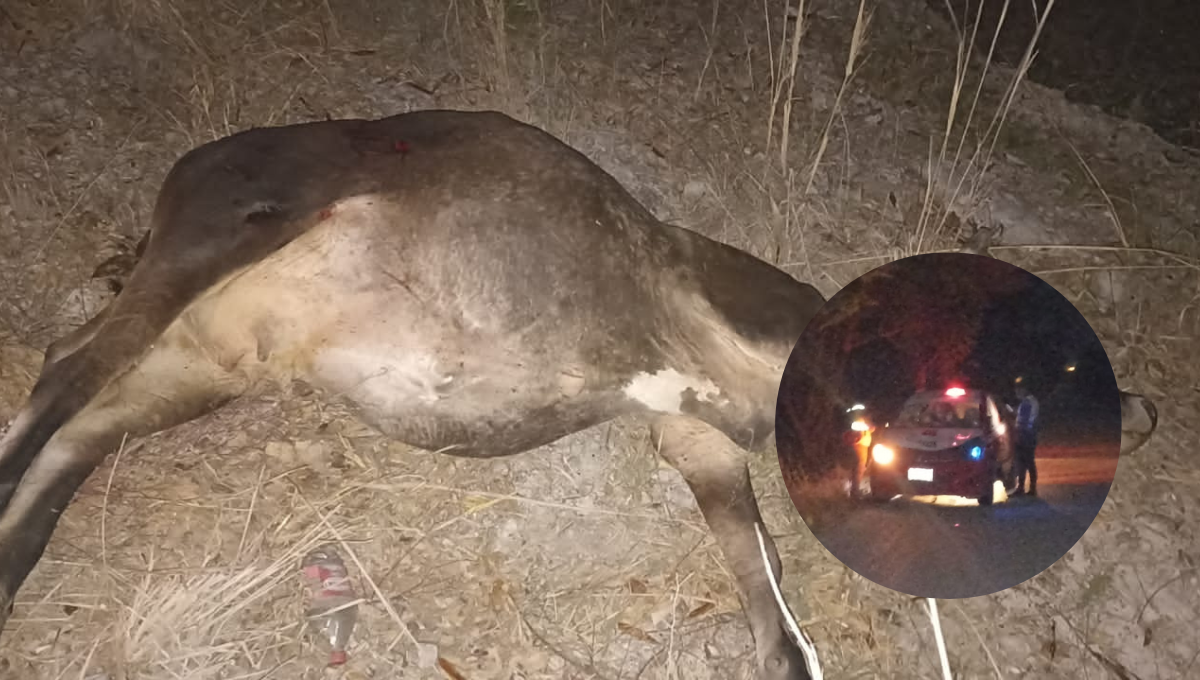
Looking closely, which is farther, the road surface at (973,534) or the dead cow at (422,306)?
the dead cow at (422,306)

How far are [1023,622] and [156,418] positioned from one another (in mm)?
2113

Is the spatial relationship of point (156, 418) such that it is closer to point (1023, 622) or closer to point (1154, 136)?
point (1023, 622)

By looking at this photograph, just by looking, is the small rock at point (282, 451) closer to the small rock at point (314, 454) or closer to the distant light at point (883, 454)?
the small rock at point (314, 454)

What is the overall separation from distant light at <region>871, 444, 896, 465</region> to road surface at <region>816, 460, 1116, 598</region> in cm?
7

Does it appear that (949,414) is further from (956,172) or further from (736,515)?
(956,172)

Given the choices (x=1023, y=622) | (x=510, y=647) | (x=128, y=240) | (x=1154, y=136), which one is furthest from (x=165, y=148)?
(x=1154, y=136)

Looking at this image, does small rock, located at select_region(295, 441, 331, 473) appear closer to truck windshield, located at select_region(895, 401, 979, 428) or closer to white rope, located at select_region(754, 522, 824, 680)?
white rope, located at select_region(754, 522, 824, 680)

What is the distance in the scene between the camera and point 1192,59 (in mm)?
2371

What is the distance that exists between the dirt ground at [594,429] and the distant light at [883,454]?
0.82 meters

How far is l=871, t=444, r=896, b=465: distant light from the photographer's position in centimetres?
134

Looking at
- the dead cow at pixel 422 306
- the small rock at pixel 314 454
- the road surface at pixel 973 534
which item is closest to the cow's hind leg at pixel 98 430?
the dead cow at pixel 422 306

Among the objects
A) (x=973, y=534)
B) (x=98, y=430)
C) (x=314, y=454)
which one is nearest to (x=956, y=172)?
(x=973, y=534)

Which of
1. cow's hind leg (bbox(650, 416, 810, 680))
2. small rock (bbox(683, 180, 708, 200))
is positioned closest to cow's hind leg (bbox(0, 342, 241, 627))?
cow's hind leg (bbox(650, 416, 810, 680))

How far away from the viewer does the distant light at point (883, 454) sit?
52.9 inches
